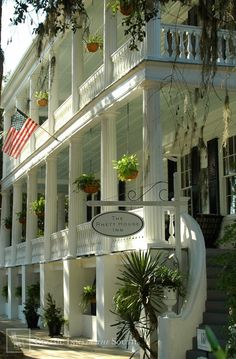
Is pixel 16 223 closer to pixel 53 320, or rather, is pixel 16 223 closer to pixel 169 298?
pixel 53 320

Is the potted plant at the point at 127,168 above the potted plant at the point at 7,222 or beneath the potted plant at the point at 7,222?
above

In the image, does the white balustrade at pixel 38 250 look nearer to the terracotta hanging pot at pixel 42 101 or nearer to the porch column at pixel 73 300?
the porch column at pixel 73 300

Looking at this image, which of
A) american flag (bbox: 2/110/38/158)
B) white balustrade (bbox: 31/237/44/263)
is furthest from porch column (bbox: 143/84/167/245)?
white balustrade (bbox: 31/237/44/263)

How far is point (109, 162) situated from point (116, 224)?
10.3 ft

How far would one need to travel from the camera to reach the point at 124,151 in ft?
70.8

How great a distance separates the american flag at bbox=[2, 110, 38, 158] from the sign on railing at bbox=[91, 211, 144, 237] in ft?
26.7

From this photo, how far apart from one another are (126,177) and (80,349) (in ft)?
12.9

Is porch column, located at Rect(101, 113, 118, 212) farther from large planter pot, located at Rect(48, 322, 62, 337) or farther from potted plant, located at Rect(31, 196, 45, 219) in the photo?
potted plant, located at Rect(31, 196, 45, 219)

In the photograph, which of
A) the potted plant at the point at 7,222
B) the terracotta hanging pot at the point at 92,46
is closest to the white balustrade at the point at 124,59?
the terracotta hanging pot at the point at 92,46

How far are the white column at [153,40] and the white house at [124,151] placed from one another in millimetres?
20

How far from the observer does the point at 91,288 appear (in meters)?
14.8

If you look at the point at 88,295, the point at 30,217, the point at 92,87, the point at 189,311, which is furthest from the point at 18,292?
the point at 189,311

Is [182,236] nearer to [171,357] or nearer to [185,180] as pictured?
[171,357]

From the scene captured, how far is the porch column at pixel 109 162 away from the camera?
13.6 metres
